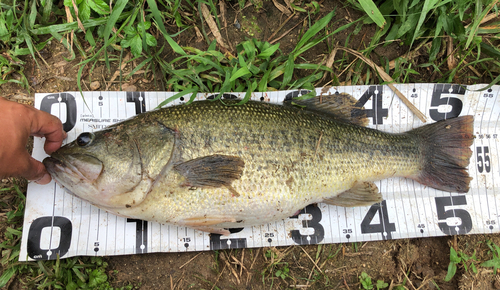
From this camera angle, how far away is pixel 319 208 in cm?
331

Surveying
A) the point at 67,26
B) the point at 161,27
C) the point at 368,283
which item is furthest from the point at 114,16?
the point at 368,283

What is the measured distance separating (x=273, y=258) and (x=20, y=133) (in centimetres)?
281

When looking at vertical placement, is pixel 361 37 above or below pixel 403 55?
above

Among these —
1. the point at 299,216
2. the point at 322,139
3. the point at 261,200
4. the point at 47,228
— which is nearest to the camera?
the point at 261,200

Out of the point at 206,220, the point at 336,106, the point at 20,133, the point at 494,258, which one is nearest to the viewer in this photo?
the point at 20,133

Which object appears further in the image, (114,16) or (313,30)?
(313,30)

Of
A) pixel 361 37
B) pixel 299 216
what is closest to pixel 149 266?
pixel 299 216

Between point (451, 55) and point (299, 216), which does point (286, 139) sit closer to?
point (299, 216)

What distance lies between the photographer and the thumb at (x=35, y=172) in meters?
2.68

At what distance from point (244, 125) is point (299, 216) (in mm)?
1344

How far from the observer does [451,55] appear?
11.3 ft

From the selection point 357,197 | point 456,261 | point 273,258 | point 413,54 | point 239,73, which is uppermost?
point 413,54

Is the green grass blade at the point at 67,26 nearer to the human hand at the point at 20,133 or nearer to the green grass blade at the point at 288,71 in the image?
→ the human hand at the point at 20,133

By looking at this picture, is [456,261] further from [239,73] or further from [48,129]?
[48,129]
